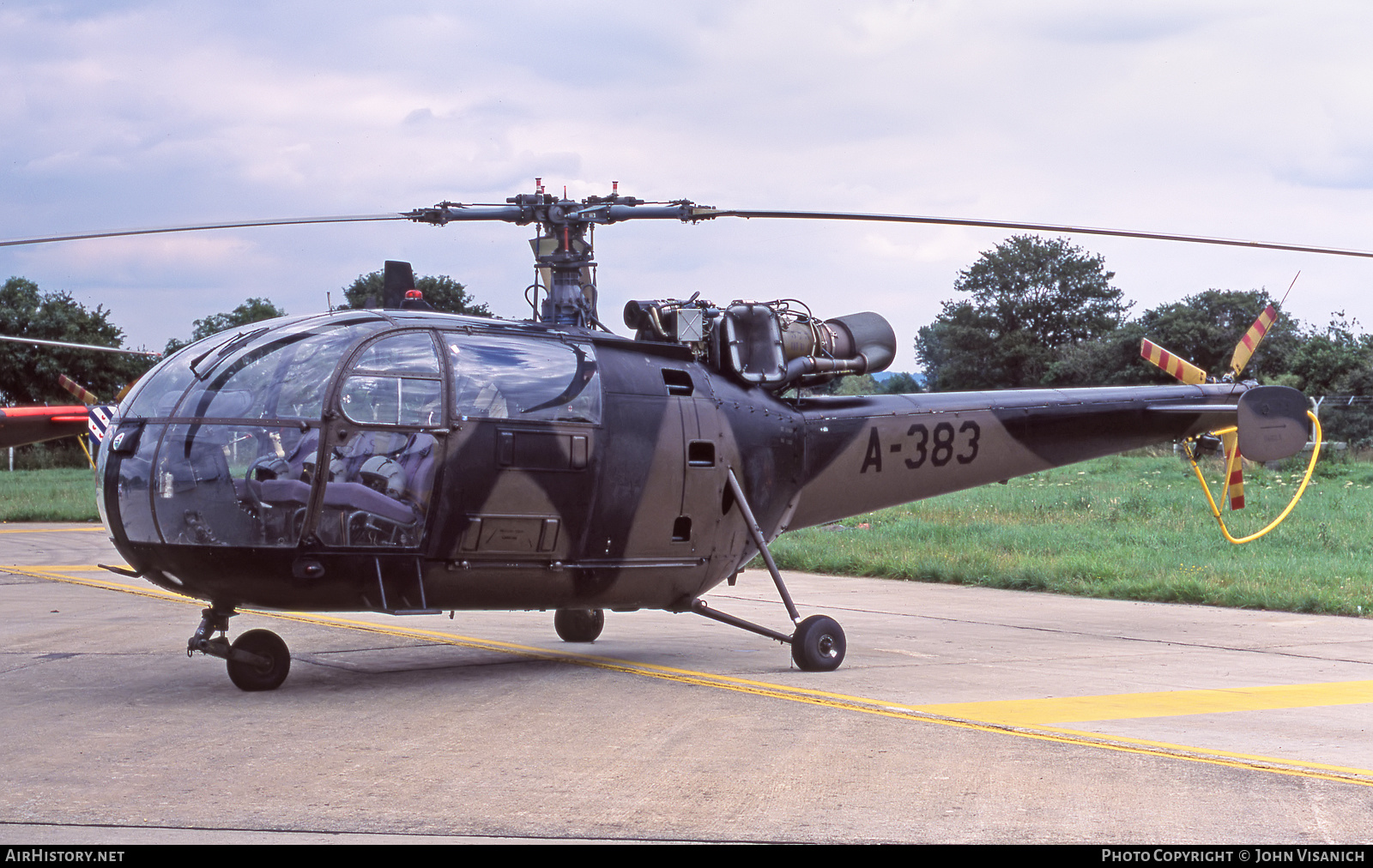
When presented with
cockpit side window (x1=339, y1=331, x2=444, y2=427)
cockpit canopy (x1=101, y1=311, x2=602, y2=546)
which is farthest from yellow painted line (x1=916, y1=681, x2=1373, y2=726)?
cockpit side window (x1=339, y1=331, x2=444, y2=427)

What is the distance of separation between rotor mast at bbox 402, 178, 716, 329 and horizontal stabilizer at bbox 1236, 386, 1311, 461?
585cm

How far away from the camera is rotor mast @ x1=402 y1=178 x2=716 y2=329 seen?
30.5ft

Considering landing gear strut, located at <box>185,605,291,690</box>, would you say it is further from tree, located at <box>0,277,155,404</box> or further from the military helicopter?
tree, located at <box>0,277,155,404</box>

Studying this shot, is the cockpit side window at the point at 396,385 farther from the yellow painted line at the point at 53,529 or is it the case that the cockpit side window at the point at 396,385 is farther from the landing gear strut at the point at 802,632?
the yellow painted line at the point at 53,529

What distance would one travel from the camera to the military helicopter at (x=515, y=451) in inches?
301

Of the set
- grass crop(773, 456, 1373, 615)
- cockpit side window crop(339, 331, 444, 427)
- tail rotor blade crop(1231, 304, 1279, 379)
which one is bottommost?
grass crop(773, 456, 1373, 615)

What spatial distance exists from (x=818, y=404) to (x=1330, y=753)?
5053 mm

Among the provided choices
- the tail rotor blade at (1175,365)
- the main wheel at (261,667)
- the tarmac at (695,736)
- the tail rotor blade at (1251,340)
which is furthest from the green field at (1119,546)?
the main wheel at (261,667)

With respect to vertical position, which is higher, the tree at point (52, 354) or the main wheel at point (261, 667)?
the tree at point (52, 354)

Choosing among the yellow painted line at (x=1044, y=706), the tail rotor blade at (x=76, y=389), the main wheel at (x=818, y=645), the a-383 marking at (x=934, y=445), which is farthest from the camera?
the tail rotor blade at (x=76, y=389)

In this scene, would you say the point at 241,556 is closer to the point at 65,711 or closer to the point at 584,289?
the point at 65,711

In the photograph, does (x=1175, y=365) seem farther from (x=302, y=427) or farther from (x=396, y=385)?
(x=302, y=427)

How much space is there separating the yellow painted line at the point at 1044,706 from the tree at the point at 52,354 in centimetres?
4488

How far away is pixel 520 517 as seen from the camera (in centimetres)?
845
